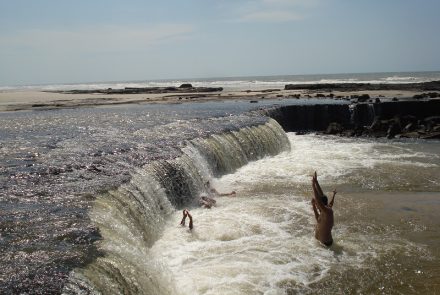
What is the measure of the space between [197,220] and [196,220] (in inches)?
1.0

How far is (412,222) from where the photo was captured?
37.7 ft

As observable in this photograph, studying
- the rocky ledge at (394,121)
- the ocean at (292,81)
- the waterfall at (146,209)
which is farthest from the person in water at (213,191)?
the ocean at (292,81)

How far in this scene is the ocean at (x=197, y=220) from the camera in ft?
24.6

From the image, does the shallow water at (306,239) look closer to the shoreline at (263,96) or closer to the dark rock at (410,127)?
the dark rock at (410,127)

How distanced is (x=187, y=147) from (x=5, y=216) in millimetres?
8415

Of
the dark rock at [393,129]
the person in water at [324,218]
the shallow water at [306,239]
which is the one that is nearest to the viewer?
the shallow water at [306,239]

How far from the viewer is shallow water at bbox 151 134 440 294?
A: 27.0 feet

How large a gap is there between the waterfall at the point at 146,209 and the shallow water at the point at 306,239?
46 centimetres

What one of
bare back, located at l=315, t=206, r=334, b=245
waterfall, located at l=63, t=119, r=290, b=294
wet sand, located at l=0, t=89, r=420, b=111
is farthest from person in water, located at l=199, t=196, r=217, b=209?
wet sand, located at l=0, t=89, r=420, b=111

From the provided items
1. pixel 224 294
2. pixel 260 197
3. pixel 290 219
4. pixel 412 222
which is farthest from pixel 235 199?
pixel 224 294

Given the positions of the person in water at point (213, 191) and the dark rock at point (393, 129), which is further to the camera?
the dark rock at point (393, 129)

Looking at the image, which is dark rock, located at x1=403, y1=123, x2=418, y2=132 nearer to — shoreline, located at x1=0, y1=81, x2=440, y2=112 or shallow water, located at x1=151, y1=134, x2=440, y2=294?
shoreline, located at x1=0, y1=81, x2=440, y2=112

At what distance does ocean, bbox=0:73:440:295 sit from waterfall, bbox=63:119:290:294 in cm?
4

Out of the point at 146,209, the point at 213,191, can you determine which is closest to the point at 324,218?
the point at 146,209
